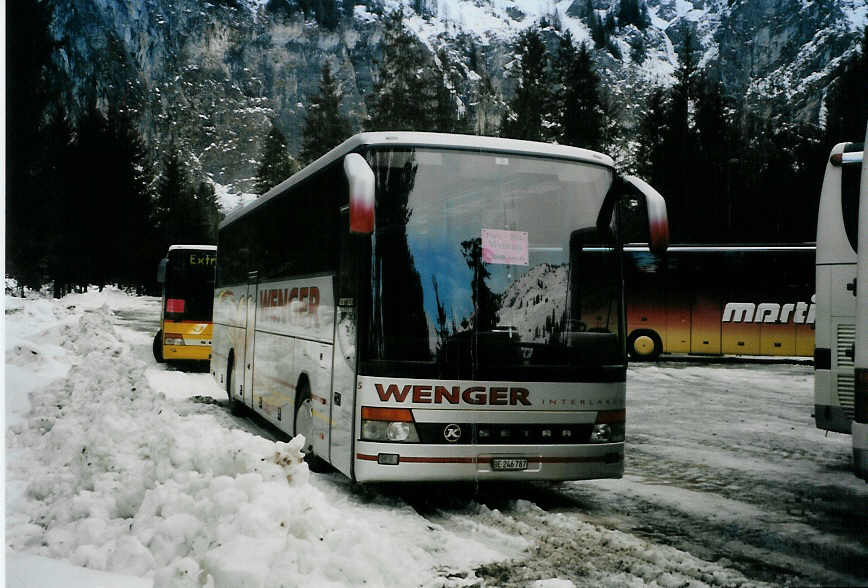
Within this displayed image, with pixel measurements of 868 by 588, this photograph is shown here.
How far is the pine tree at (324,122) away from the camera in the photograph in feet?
30.9

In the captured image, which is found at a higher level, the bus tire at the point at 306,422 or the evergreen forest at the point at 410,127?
the evergreen forest at the point at 410,127

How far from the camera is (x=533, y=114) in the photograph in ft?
32.5

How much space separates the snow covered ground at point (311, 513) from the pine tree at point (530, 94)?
3.57 m

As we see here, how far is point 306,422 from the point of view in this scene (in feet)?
28.1

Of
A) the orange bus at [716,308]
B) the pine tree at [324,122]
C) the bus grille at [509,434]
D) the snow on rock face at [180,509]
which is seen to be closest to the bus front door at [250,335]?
the pine tree at [324,122]

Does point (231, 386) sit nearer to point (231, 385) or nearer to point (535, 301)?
point (231, 385)

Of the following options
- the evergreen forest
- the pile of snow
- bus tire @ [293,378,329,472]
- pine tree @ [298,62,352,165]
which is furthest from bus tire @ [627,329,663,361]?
the pile of snow

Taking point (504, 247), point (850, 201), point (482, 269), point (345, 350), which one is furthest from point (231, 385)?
point (850, 201)

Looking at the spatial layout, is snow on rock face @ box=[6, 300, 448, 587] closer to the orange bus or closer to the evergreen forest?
Answer: the evergreen forest

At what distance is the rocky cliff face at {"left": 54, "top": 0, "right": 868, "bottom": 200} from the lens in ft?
24.3

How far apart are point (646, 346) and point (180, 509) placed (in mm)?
22893

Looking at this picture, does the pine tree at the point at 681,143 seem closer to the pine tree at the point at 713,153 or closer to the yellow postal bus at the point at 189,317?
the pine tree at the point at 713,153

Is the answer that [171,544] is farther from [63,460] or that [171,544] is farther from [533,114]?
[533,114]

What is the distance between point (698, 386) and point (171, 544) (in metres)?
16.4
